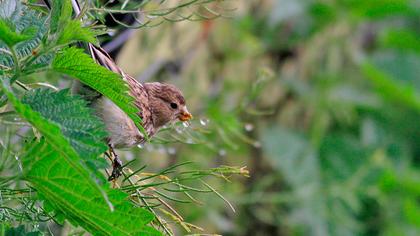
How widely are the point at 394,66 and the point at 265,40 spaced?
745mm

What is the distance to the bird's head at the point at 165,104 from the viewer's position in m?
1.82

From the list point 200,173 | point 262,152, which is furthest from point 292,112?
point 200,173

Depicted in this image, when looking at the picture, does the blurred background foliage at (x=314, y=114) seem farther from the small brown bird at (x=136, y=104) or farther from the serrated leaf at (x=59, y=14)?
the serrated leaf at (x=59, y=14)

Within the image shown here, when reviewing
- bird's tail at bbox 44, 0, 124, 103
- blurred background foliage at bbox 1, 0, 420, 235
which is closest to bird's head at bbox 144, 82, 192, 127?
bird's tail at bbox 44, 0, 124, 103

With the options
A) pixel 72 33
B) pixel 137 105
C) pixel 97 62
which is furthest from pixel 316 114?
pixel 72 33

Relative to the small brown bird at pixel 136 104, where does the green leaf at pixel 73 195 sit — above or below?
below

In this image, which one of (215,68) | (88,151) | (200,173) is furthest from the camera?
(215,68)

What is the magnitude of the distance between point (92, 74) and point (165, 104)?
98 cm

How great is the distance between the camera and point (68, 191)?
0.88m

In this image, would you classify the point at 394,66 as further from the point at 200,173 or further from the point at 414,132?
the point at 200,173

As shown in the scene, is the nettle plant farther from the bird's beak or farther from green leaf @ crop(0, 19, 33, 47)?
the bird's beak

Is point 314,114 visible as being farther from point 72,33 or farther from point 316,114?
point 72,33

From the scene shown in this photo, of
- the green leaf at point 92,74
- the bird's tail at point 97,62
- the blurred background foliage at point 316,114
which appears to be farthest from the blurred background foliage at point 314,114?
the green leaf at point 92,74

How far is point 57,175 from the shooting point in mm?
889
